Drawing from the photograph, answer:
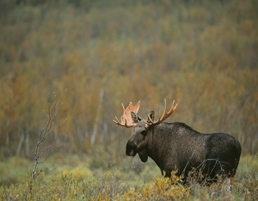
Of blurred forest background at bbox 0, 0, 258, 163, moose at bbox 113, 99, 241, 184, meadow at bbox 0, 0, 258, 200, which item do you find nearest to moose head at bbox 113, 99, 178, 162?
moose at bbox 113, 99, 241, 184

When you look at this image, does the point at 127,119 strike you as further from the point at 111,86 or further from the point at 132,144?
the point at 111,86

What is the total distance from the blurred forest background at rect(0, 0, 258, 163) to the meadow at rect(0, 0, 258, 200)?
0.65ft

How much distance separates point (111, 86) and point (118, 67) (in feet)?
56.2

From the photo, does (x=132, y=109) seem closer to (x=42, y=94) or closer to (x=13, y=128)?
(x=13, y=128)

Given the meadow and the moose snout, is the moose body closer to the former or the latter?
the moose snout

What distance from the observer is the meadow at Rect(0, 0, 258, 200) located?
873cm

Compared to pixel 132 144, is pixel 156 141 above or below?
above

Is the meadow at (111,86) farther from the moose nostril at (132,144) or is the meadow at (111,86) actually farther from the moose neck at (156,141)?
the moose neck at (156,141)

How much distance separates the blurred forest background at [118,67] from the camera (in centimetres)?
3450

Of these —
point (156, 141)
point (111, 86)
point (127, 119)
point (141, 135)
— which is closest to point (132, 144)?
point (141, 135)

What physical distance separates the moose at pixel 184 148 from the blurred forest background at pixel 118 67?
1654 mm

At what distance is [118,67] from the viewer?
66312 millimetres

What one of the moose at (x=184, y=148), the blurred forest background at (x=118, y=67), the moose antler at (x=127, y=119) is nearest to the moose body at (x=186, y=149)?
the moose at (x=184, y=148)

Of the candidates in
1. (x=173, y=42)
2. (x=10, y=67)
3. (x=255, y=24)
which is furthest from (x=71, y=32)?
(x=255, y=24)
